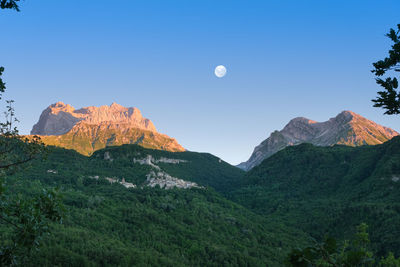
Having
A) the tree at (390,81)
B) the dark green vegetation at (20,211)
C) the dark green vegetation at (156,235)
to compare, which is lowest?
the dark green vegetation at (156,235)

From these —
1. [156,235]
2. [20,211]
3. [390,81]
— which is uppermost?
[390,81]

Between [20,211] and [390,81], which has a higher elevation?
[390,81]

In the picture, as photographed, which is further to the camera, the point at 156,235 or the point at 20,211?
the point at 156,235

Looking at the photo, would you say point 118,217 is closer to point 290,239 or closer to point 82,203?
point 82,203

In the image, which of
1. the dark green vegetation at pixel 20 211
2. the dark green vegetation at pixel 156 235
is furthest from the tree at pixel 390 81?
the dark green vegetation at pixel 156 235

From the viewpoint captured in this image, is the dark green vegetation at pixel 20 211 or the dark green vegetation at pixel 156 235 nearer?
the dark green vegetation at pixel 20 211

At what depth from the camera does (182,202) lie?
194 m

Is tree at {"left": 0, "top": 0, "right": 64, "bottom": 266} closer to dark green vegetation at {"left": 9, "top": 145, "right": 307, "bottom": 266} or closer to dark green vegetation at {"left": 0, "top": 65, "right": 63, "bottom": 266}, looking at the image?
dark green vegetation at {"left": 0, "top": 65, "right": 63, "bottom": 266}


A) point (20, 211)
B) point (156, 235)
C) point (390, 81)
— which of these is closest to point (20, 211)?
point (20, 211)

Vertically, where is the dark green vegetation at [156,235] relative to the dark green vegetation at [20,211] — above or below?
below

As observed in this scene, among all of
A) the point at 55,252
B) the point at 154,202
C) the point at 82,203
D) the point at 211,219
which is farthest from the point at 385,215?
the point at 82,203

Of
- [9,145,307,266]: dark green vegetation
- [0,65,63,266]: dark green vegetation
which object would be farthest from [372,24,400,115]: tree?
[9,145,307,266]: dark green vegetation

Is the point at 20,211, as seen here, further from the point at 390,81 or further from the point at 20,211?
the point at 390,81

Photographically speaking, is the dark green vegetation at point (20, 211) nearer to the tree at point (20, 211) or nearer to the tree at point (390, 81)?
the tree at point (20, 211)
